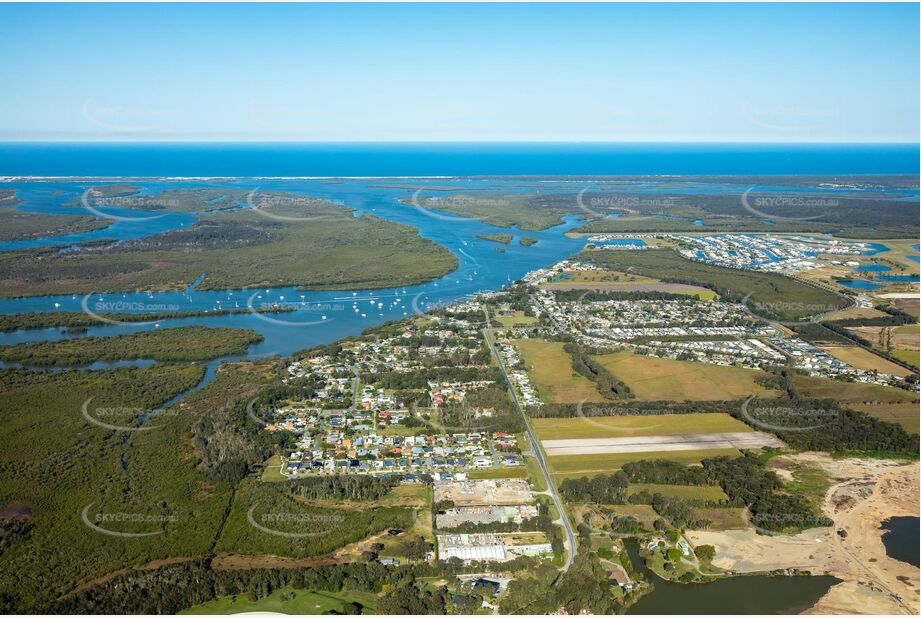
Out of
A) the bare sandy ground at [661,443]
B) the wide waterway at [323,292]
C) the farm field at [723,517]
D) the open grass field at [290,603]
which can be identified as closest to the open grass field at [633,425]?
the bare sandy ground at [661,443]

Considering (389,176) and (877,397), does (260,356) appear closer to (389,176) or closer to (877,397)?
(877,397)

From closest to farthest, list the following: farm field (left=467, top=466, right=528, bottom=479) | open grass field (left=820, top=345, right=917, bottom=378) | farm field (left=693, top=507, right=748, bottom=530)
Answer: farm field (left=693, top=507, right=748, bottom=530)
farm field (left=467, top=466, right=528, bottom=479)
open grass field (left=820, top=345, right=917, bottom=378)

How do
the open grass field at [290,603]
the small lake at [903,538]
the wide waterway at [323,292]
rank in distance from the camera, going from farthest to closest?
the wide waterway at [323,292] → the small lake at [903,538] → the open grass field at [290,603]

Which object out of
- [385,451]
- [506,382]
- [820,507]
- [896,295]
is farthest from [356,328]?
[896,295]

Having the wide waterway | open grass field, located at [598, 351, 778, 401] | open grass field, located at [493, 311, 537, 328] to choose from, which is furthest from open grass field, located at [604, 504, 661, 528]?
the wide waterway

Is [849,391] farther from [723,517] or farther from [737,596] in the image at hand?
[737,596]

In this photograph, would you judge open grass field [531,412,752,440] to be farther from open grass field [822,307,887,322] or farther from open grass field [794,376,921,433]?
open grass field [822,307,887,322]

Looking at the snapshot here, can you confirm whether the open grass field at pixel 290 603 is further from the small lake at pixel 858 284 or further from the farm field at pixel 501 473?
the small lake at pixel 858 284
